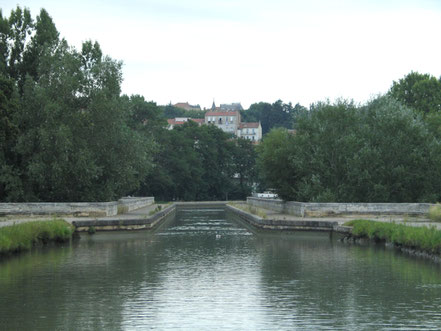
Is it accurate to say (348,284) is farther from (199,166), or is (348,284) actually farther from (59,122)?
(199,166)

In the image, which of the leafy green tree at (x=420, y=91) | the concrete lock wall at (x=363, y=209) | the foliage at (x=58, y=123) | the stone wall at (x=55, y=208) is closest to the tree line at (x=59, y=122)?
the foliage at (x=58, y=123)

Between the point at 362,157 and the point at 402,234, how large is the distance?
21.9 m

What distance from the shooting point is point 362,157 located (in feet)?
170

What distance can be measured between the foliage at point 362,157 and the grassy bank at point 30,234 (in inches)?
878

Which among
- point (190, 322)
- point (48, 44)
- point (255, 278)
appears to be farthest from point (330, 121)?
point (190, 322)

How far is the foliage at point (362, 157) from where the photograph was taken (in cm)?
5184

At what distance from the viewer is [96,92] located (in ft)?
176

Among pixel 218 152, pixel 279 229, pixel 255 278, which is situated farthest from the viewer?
pixel 218 152

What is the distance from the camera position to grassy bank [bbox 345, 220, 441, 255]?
27.4 metres

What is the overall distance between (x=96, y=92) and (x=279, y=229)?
66.7ft

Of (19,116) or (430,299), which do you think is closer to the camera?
(430,299)

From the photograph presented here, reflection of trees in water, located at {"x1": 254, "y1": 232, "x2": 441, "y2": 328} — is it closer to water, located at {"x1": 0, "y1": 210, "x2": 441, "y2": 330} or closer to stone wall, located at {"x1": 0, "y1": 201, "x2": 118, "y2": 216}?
water, located at {"x1": 0, "y1": 210, "x2": 441, "y2": 330}

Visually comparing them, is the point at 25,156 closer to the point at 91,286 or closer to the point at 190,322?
the point at 91,286

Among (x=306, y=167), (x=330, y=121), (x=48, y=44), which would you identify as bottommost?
(x=306, y=167)
